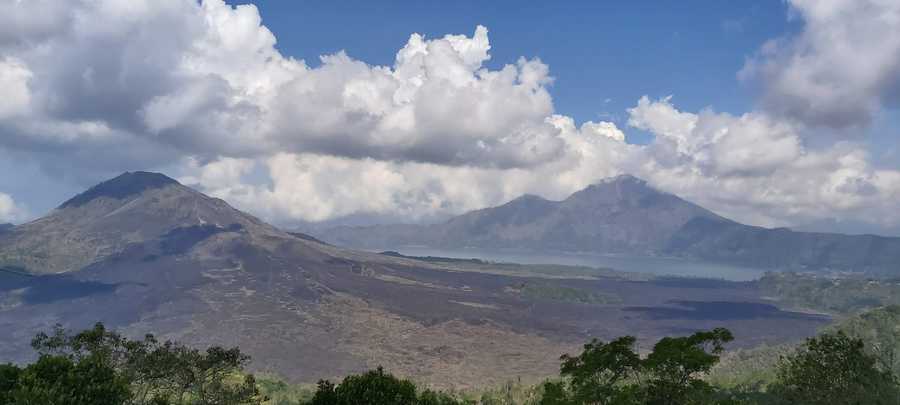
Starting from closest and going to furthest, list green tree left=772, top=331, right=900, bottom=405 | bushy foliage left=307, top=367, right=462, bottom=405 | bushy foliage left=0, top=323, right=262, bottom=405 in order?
bushy foliage left=0, top=323, right=262, bottom=405
bushy foliage left=307, top=367, right=462, bottom=405
green tree left=772, top=331, right=900, bottom=405

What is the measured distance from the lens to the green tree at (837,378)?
1469 inches

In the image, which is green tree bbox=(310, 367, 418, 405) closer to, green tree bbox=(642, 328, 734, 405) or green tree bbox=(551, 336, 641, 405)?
green tree bbox=(551, 336, 641, 405)

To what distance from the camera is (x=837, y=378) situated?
37531 mm

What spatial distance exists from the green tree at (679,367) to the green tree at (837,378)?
7034mm

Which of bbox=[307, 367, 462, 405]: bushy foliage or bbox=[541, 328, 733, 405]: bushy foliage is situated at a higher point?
bbox=[541, 328, 733, 405]: bushy foliage

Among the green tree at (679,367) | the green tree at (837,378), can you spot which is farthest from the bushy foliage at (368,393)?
the green tree at (837,378)

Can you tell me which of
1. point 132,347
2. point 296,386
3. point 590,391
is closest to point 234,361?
point 132,347

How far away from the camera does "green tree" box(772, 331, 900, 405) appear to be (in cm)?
3731

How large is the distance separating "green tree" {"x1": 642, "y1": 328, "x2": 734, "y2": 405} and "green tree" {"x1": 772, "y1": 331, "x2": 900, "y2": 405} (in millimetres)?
7034

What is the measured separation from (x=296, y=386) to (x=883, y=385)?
186 m

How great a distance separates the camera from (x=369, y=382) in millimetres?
36562

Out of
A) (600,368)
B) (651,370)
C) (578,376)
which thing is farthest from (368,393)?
(651,370)

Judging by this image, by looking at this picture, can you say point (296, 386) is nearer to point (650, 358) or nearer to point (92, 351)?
point (92, 351)

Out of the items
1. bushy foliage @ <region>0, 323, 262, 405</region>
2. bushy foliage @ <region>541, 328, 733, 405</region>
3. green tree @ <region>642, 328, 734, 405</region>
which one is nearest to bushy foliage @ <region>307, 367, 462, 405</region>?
bushy foliage @ <region>541, 328, 733, 405</region>
